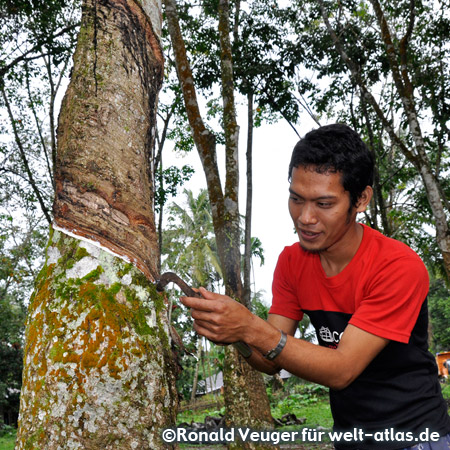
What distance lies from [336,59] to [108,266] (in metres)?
10.5

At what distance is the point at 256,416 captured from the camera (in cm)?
553

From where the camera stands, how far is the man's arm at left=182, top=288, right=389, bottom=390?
1.53 metres

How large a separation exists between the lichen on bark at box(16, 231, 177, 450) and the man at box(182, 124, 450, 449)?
0.77 feet

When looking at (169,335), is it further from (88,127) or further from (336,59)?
(336,59)

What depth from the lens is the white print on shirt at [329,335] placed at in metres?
2.06

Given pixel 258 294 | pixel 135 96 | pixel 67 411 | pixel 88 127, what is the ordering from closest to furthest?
pixel 67 411, pixel 88 127, pixel 135 96, pixel 258 294

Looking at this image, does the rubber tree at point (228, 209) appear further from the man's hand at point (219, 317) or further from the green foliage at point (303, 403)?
the green foliage at point (303, 403)

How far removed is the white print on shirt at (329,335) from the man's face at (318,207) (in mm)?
386

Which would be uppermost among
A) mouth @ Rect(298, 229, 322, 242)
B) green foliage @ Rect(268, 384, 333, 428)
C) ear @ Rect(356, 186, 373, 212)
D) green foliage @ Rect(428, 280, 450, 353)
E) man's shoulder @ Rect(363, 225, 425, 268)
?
green foliage @ Rect(428, 280, 450, 353)

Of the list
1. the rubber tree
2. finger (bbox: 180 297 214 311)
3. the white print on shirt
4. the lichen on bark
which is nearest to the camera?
the lichen on bark

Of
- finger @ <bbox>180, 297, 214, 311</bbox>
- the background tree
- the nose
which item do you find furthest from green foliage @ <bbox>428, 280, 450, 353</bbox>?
finger @ <bbox>180, 297, 214, 311</bbox>

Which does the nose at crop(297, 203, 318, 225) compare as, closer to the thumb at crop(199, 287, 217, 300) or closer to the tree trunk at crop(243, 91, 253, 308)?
the thumb at crop(199, 287, 217, 300)

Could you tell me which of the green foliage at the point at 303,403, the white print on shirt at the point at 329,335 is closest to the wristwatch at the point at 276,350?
the white print on shirt at the point at 329,335

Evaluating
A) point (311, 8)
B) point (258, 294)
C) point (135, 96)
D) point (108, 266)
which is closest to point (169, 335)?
point (108, 266)
